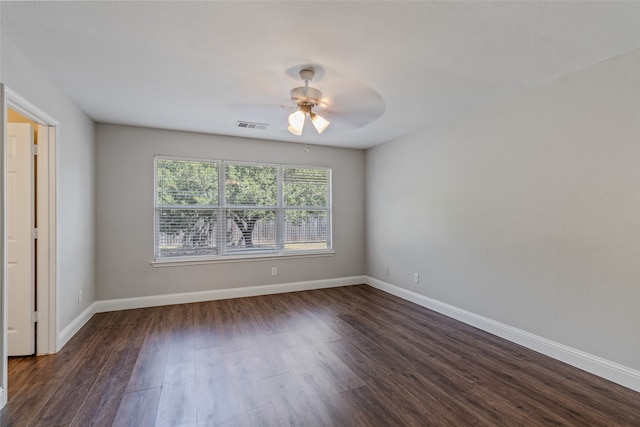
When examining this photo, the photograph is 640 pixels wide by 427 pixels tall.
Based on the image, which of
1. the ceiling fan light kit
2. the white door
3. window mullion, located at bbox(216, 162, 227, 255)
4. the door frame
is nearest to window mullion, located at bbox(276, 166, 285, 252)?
window mullion, located at bbox(216, 162, 227, 255)

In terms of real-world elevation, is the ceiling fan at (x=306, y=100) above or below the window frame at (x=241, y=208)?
above

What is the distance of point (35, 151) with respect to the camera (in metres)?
2.73

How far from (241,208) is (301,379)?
289 cm

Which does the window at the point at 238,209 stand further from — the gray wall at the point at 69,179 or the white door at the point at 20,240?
the white door at the point at 20,240

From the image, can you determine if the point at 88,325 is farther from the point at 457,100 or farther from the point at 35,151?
the point at 457,100

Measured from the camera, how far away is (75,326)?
10.5ft

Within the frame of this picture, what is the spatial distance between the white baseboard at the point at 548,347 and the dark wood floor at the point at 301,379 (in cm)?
8

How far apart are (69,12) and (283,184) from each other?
3.37m

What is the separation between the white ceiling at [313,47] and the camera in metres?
1.78

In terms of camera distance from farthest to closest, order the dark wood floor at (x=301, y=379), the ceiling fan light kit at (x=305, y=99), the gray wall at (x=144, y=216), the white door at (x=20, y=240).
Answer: the gray wall at (x=144, y=216)
the white door at (x=20, y=240)
the ceiling fan light kit at (x=305, y=99)
the dark wood floor at (x=301, y=379)

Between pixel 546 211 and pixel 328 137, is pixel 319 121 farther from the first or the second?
pixel 546 211

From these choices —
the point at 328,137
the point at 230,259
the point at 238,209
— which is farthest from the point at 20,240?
the point at 328,137

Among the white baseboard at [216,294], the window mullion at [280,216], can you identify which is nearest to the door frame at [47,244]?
the white baseboard at [216,294]

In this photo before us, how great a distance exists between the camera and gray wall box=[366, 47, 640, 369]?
2.28m
